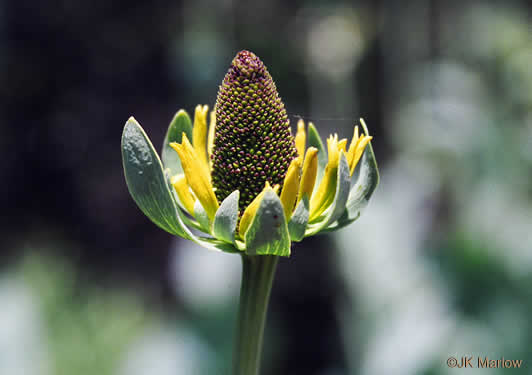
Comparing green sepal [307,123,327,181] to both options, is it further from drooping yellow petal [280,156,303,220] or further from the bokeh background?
the bokeh background

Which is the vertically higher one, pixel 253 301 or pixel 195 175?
pixel 195 175

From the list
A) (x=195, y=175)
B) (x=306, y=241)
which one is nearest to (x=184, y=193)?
(x=195, y=175)

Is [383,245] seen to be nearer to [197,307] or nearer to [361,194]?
[197,307]

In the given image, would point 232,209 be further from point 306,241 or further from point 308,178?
point 306,241

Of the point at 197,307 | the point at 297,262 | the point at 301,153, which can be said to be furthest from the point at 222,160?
the point at 297,262

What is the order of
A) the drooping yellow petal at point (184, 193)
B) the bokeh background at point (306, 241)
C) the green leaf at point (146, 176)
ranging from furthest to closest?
the bokeh background at point (306, 241) < the drooping yellow petal at point (184, 193) < the green leaf at point (146, 176)

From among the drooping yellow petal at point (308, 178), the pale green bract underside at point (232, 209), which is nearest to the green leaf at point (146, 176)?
the pale green bract underside at point (232, 209)

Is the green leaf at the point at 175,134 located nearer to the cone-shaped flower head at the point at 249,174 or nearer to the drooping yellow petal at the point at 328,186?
the cone-shaped flower head at the point at 249,174
